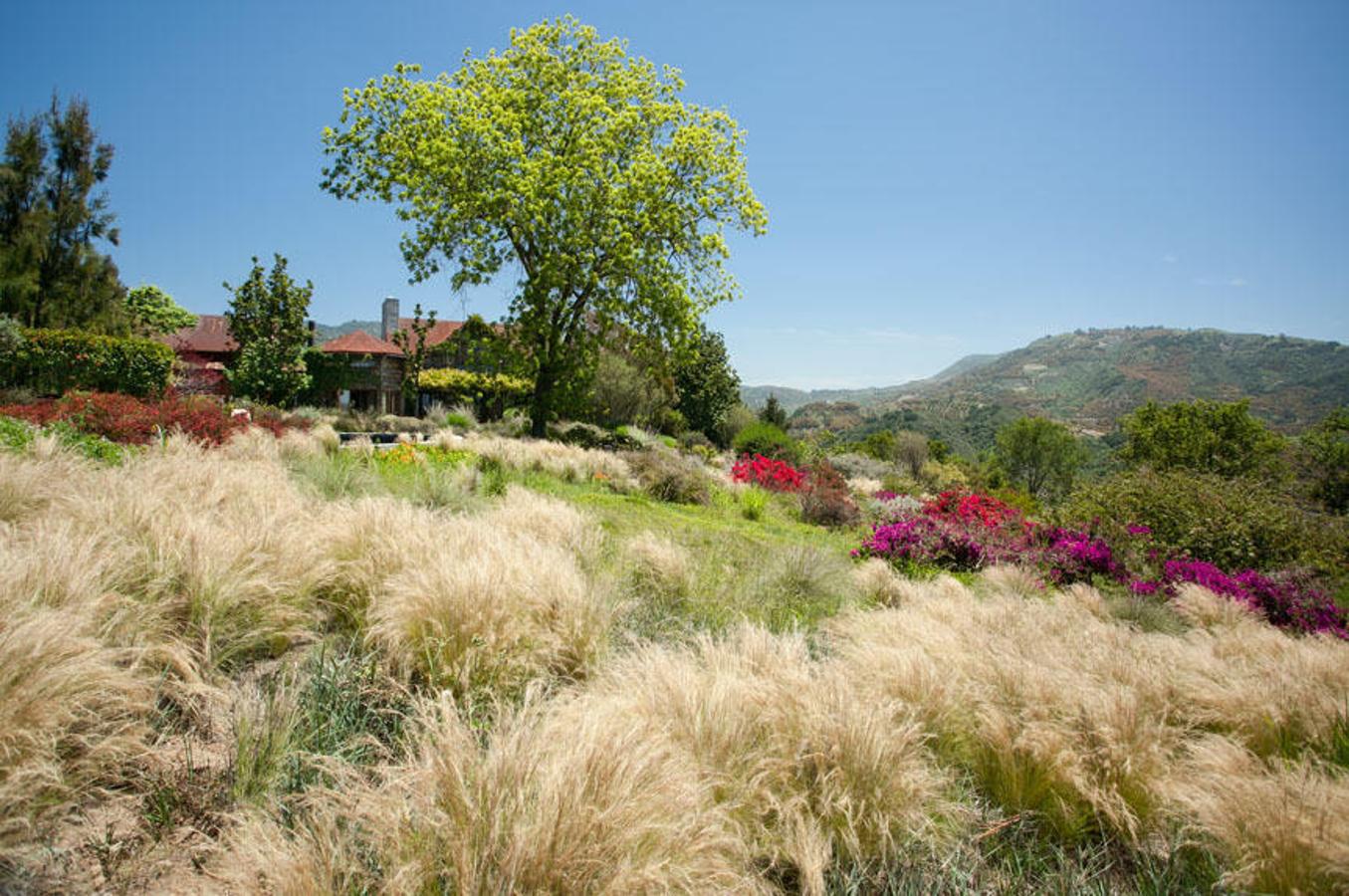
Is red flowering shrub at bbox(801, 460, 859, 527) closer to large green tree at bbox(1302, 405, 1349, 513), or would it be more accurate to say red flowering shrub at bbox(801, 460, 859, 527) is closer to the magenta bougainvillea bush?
the magenta bougainvillea bush

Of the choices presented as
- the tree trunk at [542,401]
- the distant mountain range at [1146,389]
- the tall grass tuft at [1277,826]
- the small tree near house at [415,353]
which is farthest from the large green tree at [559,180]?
the distant mountain range at [1146,389]

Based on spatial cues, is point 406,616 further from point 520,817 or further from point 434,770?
point 520,817

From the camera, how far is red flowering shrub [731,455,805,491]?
41.5 ft

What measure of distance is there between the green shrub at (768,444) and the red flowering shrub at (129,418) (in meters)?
14.5

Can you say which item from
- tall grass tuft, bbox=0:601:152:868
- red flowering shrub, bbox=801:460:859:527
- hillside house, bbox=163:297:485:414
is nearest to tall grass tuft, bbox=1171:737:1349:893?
tall grass tuft, bbox=0:601:152:868

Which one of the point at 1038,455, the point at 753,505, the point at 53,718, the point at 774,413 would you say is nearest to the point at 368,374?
the point at 774,413

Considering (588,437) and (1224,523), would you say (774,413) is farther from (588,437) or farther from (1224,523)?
(1224,523)

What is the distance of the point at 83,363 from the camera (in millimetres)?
18172

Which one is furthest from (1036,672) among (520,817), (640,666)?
(520,817)

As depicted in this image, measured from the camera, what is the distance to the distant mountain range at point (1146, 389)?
96.9 meters

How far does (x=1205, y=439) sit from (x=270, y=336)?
5021 cm

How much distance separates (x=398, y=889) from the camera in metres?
1.32

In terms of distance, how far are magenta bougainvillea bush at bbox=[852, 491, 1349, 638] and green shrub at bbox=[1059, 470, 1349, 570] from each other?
563 mm

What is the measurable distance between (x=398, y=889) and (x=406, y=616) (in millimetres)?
1483
